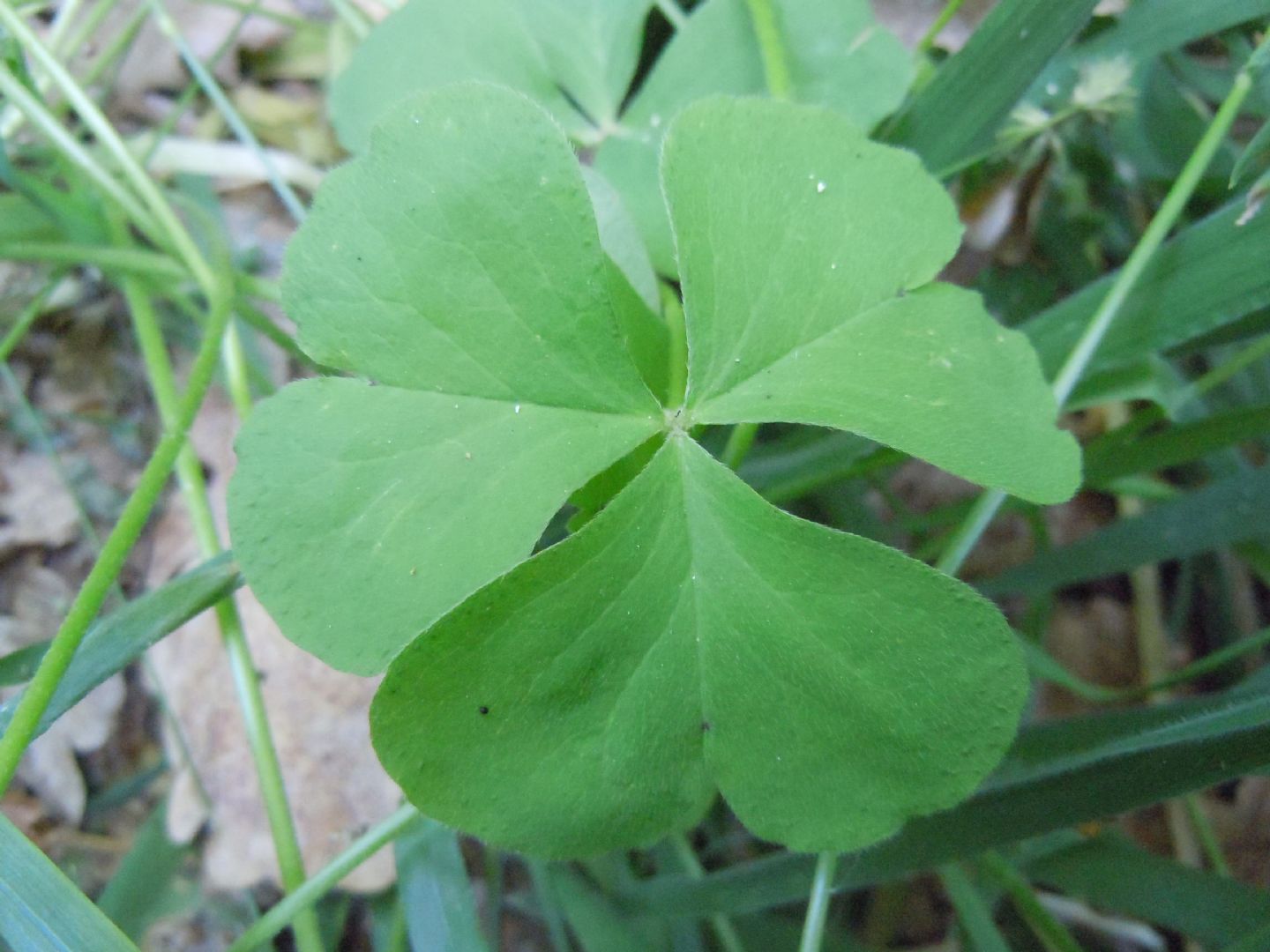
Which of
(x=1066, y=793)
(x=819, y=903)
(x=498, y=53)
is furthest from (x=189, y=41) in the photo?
(x=1066, y=793)

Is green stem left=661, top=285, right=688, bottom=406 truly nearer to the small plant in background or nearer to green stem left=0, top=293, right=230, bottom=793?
the small plant in background

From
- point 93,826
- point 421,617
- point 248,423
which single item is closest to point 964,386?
point 421,617

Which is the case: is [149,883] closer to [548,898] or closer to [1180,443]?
[548,898]

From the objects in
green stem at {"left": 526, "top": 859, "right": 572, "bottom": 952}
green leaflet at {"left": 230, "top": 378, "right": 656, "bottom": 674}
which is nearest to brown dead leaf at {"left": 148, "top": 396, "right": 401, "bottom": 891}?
green stem at {"left": 526, "top": 859, "right": 572, "bottom": 952}

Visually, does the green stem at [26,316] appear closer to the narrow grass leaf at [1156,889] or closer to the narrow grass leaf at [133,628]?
the narrow grass leaf at [133,628]

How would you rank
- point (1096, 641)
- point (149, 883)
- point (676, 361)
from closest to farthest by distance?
point (676, 361)
point (149, 883)
point (1096, 641)

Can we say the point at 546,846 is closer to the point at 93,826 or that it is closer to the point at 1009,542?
the point at 93,826

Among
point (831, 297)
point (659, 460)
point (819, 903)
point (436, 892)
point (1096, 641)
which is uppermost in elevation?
point (831, 297)
